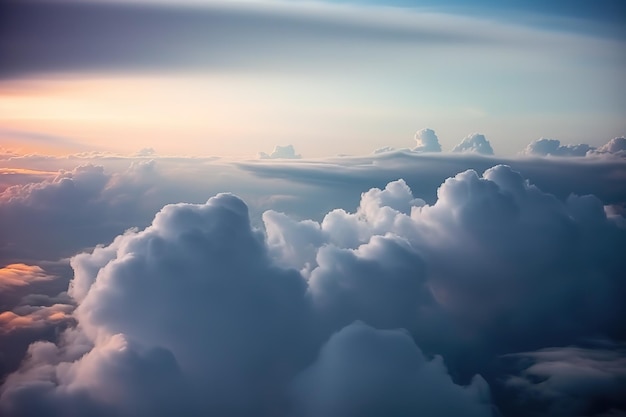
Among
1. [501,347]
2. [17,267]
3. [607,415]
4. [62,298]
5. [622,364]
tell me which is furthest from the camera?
[17,267]

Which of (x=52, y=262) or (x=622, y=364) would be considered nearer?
(x=622, y=364)

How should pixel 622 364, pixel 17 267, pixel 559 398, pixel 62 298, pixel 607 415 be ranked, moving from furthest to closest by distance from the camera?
pixel 17 267 → pixel 62 298 → pixel 622 364 → pixel 559 398 → pixel 607 415

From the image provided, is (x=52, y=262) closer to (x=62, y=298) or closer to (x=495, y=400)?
(x=62, y=298)

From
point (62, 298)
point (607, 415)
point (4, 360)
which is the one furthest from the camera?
point (62, 298)

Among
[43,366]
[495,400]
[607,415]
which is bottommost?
[495,400]

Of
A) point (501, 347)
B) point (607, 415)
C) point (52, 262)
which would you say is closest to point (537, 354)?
point (501, 347)

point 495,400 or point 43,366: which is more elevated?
point 43,366

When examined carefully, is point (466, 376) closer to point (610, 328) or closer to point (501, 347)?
point (501, 347)

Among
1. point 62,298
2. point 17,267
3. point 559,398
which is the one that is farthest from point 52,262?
point 559,398

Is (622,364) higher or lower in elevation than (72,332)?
lower

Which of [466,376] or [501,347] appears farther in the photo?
[501,347]
